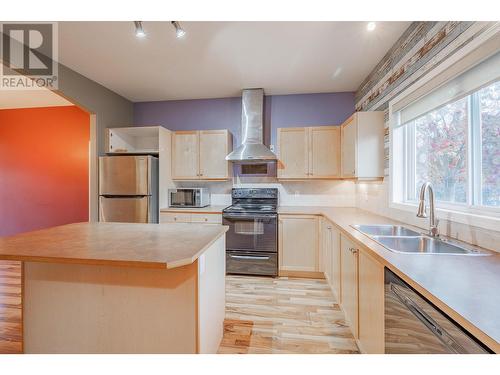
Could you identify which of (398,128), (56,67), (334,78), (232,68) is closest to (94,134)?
(56,67)

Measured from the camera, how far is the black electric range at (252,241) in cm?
296

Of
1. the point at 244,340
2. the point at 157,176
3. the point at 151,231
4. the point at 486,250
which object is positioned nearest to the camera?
the point at 486,250

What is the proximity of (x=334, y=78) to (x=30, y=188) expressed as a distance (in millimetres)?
5322

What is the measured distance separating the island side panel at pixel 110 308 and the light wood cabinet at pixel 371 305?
3.36ft

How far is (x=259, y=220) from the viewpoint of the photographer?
2.96m

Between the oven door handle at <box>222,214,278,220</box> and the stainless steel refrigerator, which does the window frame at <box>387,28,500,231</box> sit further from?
the stainless steel refrigerator

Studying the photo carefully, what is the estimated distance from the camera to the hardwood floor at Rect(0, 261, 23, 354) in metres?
1.74

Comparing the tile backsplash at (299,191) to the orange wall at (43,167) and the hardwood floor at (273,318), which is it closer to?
the hardwood floor at (273,318)

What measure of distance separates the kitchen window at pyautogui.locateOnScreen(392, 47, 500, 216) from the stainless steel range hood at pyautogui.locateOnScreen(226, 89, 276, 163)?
5.31 feet

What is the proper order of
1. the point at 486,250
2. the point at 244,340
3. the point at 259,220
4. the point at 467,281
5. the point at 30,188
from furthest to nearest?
the point at 30,188, the point at 259,220, the point at 244,340, the point at 486,250, the point at 467,281

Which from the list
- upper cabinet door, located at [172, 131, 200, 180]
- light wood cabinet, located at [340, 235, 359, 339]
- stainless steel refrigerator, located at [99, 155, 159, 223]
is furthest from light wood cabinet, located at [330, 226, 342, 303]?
stainless steel refrigerator, located at [99, 155, 159, 223]

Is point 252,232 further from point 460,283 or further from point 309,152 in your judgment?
point 460,283

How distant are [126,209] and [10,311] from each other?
141 cm
